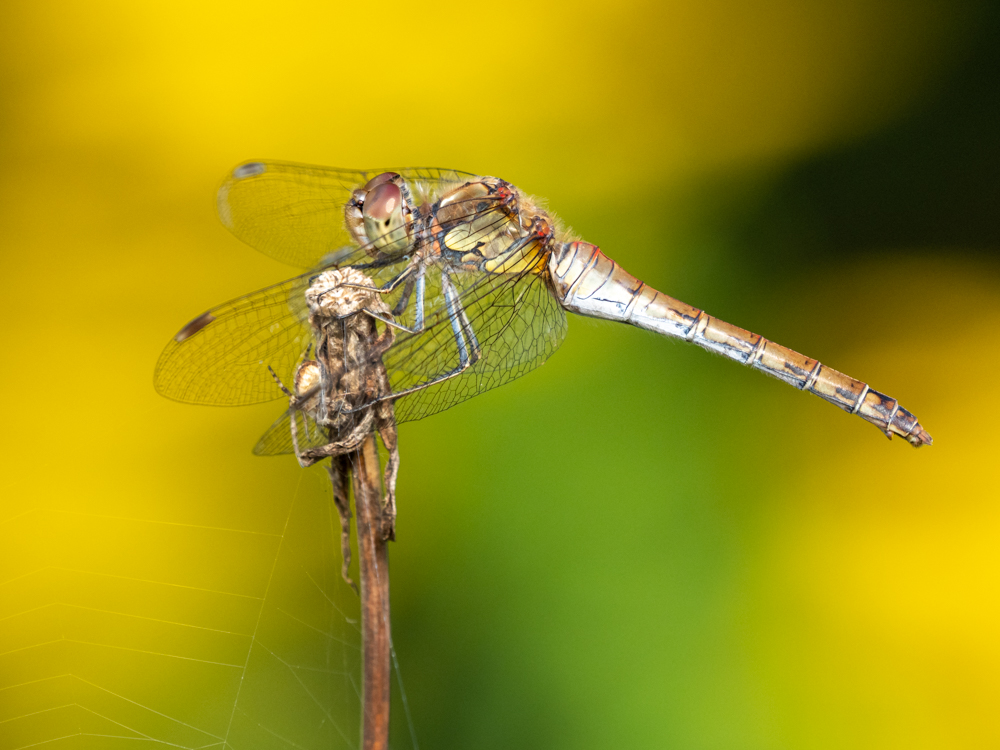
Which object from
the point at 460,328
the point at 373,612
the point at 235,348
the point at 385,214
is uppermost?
the point at 385,214

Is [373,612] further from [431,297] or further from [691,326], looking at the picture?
[691,326]

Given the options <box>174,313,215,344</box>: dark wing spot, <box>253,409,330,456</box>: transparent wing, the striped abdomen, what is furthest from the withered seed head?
the striped abdomen

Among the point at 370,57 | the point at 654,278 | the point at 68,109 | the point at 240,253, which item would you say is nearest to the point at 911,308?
the point at 654,278

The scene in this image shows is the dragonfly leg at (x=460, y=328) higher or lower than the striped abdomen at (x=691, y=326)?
lower

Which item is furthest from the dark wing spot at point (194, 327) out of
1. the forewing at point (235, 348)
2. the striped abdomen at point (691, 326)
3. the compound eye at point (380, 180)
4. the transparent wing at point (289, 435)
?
the striped abdomen at point (691, 326)

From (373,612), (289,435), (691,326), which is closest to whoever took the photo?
(373,612)

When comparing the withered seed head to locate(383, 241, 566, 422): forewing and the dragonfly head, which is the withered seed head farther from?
the dragonfly head

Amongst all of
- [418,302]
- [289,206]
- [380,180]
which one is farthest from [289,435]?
[289,206]

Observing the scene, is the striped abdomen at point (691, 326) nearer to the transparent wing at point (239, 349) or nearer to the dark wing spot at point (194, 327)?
the transparent wing at point (239, 349)
